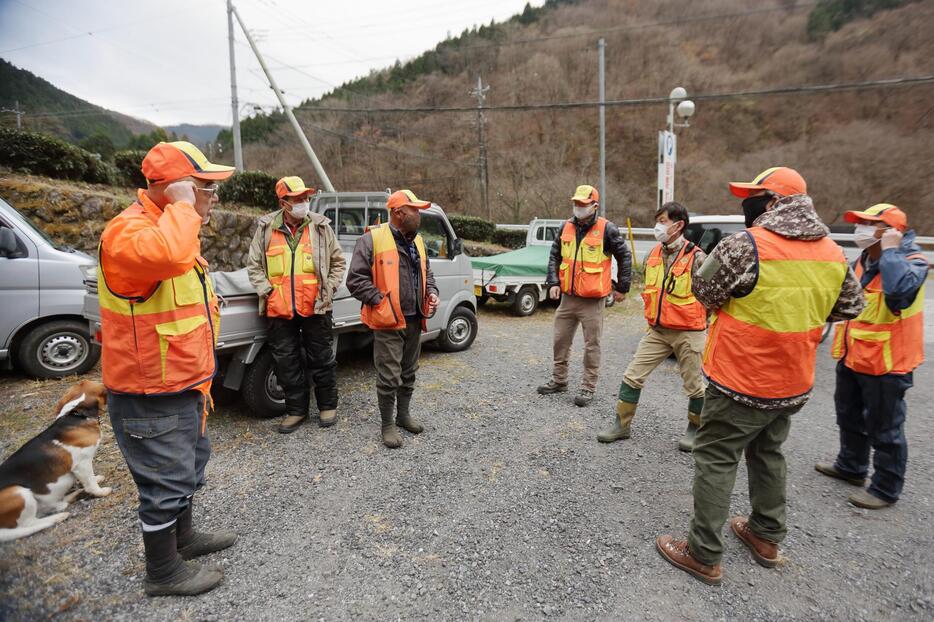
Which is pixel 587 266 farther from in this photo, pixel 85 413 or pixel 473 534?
pixel 85 413

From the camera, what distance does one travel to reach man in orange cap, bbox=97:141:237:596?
1.74 meters

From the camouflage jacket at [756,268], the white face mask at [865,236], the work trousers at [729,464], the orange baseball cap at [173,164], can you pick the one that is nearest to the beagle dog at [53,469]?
the orange baseball cap at [173,164]

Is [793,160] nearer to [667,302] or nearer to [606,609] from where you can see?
[667,302]

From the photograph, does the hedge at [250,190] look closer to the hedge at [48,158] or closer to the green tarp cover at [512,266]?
the hedge at [48,158]

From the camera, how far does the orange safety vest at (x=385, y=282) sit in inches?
133

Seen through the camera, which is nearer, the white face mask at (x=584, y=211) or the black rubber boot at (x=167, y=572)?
the black rubber boot at (x=167, y=572)

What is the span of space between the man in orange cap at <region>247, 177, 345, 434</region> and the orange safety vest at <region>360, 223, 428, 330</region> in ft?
1.47

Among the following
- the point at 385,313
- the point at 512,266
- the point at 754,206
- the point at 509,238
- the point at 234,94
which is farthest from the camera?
the point at 509,238

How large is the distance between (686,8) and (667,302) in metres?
56.5

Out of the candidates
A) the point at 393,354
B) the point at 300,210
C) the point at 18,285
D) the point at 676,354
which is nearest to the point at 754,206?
the point at 676,354

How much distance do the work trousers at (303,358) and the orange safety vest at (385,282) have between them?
0.51 m

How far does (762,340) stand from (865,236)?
1525 mm

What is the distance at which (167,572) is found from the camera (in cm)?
204

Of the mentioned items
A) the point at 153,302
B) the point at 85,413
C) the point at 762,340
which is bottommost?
the point at 85,413
